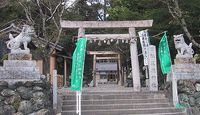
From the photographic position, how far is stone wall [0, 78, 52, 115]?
33.0 feet

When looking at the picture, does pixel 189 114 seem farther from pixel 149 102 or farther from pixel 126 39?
pixel 126 39

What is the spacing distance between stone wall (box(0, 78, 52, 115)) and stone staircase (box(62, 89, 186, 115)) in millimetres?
1197

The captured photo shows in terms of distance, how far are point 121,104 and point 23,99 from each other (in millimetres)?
3605

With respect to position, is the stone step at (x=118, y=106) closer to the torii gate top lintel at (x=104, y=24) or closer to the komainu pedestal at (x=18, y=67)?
the komainu pedestal at (x=18, y=67)

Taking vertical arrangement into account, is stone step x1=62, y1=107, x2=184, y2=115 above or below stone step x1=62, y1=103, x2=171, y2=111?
below

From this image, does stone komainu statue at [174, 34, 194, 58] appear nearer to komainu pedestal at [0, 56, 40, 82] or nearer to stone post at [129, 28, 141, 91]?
stone post at [129, 28, 141, 91]

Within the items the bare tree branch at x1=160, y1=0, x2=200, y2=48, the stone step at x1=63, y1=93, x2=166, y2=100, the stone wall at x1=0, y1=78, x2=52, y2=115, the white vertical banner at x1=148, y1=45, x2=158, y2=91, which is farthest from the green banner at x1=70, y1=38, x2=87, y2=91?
the bare tree branch at x1=160, y1=0, x2=200, y2=48

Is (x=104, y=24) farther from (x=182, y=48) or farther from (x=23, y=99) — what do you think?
(x=23, y=99)

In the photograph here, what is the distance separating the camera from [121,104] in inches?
473

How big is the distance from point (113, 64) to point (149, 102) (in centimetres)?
1273

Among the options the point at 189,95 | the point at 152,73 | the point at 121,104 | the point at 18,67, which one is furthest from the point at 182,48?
the point at 18,67

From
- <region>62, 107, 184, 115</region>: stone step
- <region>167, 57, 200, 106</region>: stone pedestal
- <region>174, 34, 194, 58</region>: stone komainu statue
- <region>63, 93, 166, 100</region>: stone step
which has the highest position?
<region>174, 34, 194, 58</region>: stone komainu statue

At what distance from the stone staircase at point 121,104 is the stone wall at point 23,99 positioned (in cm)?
120

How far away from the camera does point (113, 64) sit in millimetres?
25078
